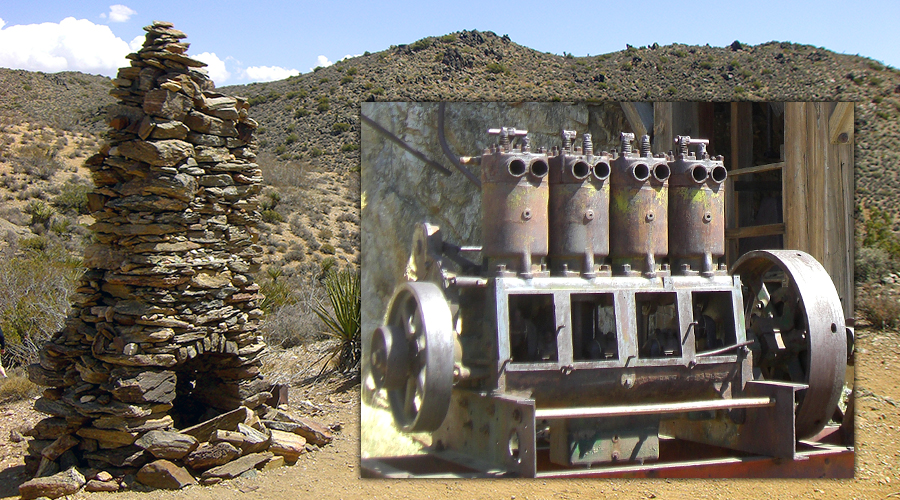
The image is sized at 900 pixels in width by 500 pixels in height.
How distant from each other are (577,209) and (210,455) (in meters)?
4.01

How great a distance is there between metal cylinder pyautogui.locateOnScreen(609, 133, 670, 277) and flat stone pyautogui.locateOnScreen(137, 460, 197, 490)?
13.2 feet

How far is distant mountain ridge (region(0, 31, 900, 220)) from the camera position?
11.0 m

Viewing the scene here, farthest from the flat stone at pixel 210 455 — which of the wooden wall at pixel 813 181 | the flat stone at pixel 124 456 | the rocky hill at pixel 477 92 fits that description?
the wooden wall at pixel 813 181

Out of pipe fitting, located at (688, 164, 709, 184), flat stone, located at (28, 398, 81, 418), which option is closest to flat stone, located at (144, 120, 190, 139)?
flat stone, located at (28, 398, 81, 418)

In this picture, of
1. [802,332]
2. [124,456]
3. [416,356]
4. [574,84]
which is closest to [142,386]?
[124,456]

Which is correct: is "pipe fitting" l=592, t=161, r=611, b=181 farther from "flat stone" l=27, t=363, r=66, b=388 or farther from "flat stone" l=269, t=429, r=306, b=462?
"flat stone" l=27, t=363, r=66, b=388

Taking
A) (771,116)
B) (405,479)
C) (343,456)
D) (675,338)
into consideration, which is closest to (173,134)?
(343,456)

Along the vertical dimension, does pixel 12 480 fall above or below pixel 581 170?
below

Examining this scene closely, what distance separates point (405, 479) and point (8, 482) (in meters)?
4.39

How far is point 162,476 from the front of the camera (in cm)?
618

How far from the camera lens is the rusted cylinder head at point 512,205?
161 inches

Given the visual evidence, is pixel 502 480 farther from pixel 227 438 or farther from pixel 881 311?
pixel 881 311

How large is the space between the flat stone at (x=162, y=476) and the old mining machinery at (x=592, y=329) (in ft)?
9.49

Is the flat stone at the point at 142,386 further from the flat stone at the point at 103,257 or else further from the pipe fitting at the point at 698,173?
the pipe fitting at the point at 698,173
